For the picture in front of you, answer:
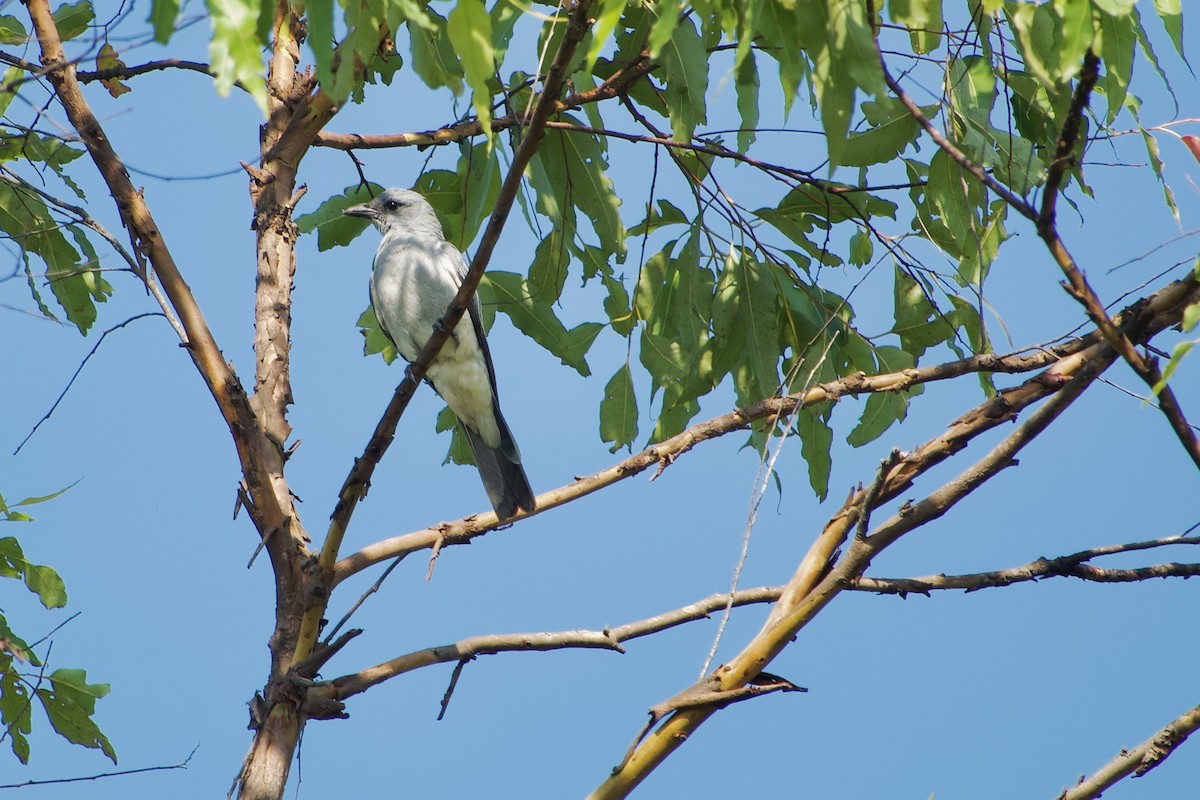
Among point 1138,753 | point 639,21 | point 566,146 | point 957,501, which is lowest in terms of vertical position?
point 1138,753

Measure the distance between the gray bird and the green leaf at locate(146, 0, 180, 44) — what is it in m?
3.48

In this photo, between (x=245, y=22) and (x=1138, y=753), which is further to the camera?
(x=1138, y=753)

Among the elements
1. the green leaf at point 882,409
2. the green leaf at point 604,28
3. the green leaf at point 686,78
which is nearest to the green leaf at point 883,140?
the green leaf at point 686,78

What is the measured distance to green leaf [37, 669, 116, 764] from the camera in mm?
3852

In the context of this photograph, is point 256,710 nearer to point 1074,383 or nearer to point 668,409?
point 668,409

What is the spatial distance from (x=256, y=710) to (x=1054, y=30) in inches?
115

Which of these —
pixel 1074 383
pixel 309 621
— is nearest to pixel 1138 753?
pixel 1074 383

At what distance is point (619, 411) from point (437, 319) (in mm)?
1796

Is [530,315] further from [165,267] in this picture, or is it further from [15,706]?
[15,706]

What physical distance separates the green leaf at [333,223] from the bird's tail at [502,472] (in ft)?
3.63

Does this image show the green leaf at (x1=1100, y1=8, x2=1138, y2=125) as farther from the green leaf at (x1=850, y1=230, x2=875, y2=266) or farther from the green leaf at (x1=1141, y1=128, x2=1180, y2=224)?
the green leaf at (x1=850, y1=230, x2=875, y2=266)

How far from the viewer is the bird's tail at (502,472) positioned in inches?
193

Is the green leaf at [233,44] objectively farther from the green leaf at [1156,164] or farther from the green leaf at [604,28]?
the green leaf at [1156,164]

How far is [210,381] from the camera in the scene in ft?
11.1
